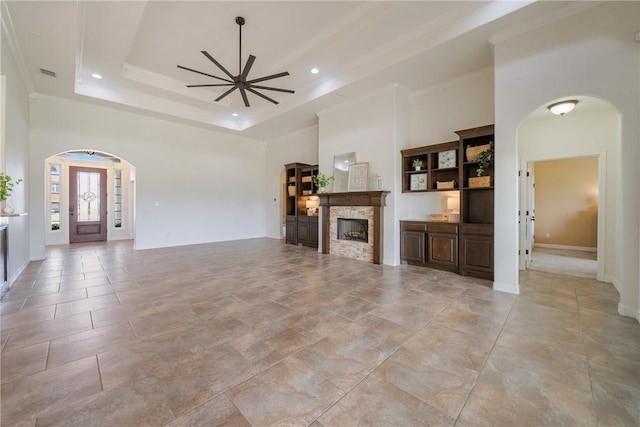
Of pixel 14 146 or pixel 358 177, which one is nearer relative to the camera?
pixel 14 146

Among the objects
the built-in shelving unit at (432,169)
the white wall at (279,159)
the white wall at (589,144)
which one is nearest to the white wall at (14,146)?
the white wall at (279,159)

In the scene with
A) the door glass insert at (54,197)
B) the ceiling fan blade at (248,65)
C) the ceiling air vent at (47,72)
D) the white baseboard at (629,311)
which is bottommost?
the white baseboard at (629,311)

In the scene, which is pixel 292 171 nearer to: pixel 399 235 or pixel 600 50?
pixel 399 235

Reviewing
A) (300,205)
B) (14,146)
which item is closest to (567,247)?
(300,205)

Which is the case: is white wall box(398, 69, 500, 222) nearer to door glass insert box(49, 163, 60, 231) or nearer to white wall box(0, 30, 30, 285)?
white wall box(0, 30, 30, 285)

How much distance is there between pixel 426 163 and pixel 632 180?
116 inches

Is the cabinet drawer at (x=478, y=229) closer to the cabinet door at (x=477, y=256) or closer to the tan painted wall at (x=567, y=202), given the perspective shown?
the cabinet door at (x=477, y=256)

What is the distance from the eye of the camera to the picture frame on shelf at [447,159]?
4.92 m

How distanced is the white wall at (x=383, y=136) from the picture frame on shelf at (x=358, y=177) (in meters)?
0.12

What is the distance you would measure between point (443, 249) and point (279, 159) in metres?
6.62

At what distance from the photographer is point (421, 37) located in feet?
13.6

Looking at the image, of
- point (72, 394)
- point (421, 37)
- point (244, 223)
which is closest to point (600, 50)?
point (421, 37)

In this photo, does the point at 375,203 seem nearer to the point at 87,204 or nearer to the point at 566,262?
the point at 566,262

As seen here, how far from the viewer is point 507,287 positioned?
146 inches
